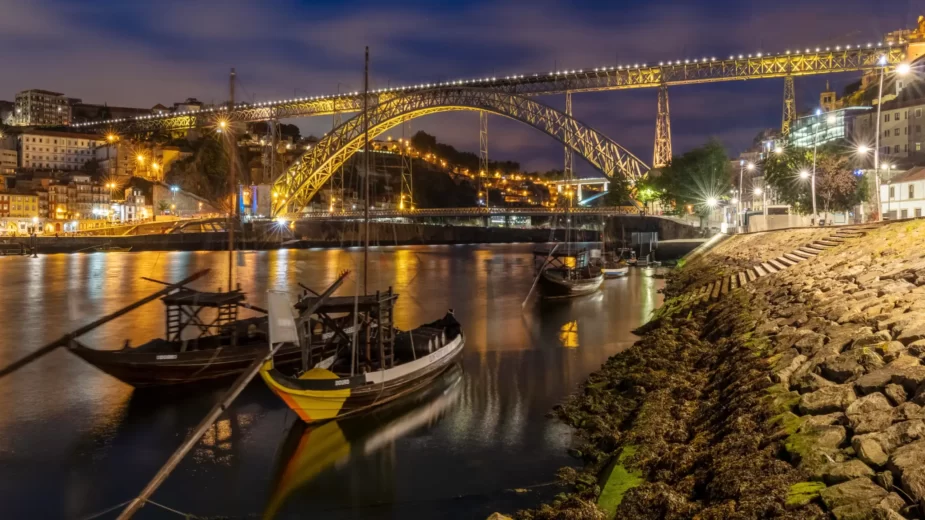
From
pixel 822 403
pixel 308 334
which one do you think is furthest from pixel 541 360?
pixel 822 403

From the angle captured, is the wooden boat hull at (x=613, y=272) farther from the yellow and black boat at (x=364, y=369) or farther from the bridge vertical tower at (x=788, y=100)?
the yellow and black boat at (x=364, y=369)

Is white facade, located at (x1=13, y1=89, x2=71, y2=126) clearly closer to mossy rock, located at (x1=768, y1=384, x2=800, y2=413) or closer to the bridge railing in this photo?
the bridge railing

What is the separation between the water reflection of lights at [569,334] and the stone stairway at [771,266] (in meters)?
3.26

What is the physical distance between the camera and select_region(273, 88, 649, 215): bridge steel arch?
171 feet

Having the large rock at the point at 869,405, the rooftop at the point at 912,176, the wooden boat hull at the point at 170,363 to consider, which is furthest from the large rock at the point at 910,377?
the rooftop at the point at 912,176

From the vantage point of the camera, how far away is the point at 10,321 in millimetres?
22828

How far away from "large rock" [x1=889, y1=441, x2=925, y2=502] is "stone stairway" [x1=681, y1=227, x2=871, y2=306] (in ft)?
45.6

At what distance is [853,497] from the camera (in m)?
4.47

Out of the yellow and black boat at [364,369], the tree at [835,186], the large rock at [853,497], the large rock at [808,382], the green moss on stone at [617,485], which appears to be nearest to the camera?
the large rock at [853,497]

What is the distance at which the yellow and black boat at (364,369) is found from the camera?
9.41 metres

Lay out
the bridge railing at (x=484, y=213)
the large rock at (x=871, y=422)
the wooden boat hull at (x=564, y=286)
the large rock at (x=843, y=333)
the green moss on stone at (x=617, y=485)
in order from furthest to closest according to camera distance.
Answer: the bridge railing at (x=484, y=213), the wooden boat hull at (x=564, y=286), the large rock at (x=843, y=333), the green moss on stone at (x=617, y=485), the large rock at (x=871, y=422)

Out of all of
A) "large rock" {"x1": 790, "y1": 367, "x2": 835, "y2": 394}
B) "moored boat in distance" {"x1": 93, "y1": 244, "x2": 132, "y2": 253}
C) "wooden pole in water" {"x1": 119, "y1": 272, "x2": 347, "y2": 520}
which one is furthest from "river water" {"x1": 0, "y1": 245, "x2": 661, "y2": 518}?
"moored boat in distance" {"x1": 93, "y1": 244, "x2": 132, "y2": 253}

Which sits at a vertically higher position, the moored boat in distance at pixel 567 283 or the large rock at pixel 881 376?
the large rock at pixel 881 376

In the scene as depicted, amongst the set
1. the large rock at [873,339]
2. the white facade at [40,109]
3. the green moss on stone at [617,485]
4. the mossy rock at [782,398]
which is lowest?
the green moss on stone at [617,485]
